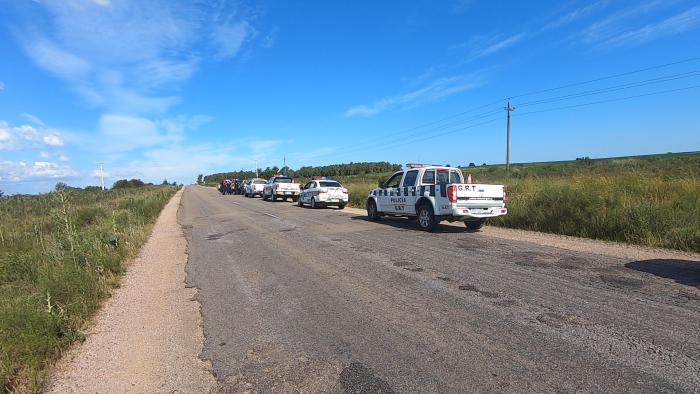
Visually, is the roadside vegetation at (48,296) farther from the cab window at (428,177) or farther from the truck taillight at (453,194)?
the cab window at (428,177)

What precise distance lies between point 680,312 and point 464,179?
8711 millimetres

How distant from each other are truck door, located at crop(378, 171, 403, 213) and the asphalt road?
18.5 feet

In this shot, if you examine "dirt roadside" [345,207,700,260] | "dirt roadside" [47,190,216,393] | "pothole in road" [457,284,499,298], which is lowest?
"dirt roadside" [47,190,216,393]

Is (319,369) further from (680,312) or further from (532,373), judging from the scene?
(680,312)

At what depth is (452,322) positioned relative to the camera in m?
4.66

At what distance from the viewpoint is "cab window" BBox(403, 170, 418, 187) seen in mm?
13164

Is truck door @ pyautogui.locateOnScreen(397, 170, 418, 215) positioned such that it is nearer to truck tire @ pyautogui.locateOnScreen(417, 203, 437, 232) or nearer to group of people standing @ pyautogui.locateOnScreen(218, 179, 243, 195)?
truck tire @ pyautogui.locateOnScreen(417, 203, 437, 232)

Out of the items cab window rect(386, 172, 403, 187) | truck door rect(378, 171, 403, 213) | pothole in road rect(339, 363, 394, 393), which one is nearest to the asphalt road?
pothole in road rect(339, 363, 394, 393)

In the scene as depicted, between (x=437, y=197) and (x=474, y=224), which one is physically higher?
(x=437, y=197)

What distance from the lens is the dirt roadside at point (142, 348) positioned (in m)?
3.73

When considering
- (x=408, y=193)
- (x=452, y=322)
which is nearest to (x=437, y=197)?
→ (x=408, y=193)

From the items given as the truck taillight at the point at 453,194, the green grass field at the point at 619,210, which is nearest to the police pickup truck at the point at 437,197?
the truck taillight at the point at 453,194

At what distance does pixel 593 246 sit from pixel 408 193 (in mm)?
5559

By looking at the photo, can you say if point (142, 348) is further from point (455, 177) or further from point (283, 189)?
point (283, 189)
